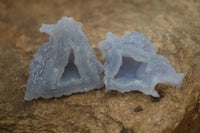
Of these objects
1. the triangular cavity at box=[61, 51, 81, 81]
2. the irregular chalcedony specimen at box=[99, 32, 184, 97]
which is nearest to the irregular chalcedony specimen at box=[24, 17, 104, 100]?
the triangular cavity at box=[61, 51, 81, 81]

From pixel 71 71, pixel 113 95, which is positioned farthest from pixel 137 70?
pixel 71 71

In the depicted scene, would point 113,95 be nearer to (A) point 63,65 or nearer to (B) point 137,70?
(B) point 137,70

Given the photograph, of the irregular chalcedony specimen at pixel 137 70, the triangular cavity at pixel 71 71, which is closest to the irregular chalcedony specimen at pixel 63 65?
the triangular cavity at pixel 71 71

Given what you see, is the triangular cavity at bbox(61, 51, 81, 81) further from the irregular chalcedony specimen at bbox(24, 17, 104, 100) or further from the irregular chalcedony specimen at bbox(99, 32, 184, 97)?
the irregular chalcedony specimen at bbox(99, 32, 184, 97)

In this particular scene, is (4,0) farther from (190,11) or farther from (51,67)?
(190,11)

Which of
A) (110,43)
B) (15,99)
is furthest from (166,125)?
(15,99)
